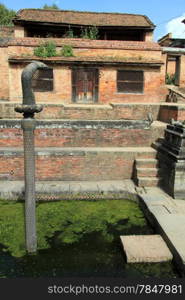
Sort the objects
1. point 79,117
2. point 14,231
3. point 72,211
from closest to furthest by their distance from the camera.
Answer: point 14,231
point 72,211
point 79,117

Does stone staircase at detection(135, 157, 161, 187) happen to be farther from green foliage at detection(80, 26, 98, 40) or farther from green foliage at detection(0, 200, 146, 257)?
green foliage at detection(80, 26, 98, 40)

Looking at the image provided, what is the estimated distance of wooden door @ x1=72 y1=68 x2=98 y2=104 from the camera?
1534cm

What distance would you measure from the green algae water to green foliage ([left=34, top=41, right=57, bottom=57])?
32.8 ft

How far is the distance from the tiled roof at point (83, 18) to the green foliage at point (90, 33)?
19.3 inches

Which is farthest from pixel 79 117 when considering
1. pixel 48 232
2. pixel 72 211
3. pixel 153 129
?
pixel 48 232

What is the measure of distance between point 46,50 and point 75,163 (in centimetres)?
887

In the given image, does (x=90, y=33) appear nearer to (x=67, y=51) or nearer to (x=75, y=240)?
(x=67, y=51)

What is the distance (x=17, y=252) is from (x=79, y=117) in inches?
281

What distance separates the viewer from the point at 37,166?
8203 millimetres

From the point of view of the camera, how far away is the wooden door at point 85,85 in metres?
15.3

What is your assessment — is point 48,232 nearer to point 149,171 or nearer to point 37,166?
point 37,166

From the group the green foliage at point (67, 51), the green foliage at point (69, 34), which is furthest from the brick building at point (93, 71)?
the green foliage at point (69, 34)

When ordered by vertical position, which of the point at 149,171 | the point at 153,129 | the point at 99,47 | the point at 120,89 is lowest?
the point at 149,171

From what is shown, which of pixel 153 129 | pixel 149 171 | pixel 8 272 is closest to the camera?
pixel 8 272
